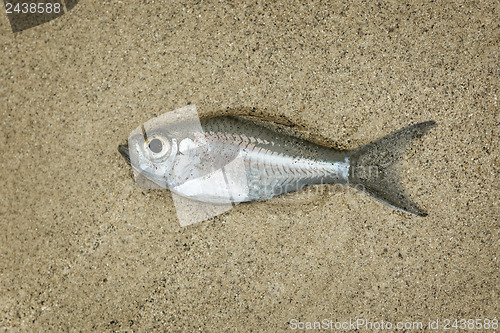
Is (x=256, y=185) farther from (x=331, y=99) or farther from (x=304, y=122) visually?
(x=331, y=99)

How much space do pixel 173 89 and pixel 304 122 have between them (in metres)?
0.92

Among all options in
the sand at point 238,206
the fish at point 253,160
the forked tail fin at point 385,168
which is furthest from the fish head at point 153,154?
the forked tail fin at point 385,168

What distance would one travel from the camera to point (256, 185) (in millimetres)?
2334

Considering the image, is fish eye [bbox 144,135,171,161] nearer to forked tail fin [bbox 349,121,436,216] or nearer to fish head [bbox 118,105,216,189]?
fish head [bbox 118,105,216,189]

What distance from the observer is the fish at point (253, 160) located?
7.44 ft

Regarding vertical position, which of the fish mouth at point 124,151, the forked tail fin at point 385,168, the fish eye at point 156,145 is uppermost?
the fish eye at point 156,145

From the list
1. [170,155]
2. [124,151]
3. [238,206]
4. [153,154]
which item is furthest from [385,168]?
[124,151]

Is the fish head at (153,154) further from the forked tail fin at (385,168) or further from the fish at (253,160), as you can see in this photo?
the forked tail fin at (385,168)

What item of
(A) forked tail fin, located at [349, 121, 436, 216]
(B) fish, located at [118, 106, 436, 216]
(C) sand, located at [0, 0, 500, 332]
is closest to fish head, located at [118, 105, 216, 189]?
(B) fish, located at [118, 106, 436, 216]

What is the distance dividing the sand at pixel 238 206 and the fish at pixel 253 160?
9cm

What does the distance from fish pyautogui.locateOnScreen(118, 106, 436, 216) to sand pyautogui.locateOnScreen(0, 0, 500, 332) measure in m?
0.09

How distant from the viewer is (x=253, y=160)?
2.31 meters

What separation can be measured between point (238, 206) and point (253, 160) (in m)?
0.34

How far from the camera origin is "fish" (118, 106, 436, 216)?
7.44 ft
